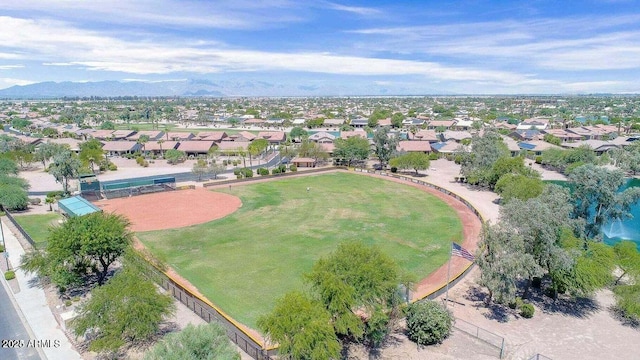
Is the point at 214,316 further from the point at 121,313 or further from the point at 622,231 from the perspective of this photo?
the point at 622,231

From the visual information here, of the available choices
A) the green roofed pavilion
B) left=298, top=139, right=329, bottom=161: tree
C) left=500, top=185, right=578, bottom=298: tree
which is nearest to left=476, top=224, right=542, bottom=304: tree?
left=500, top=185, right=578, bottom=298: tree

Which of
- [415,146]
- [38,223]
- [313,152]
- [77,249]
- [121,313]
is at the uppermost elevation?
[77,249]

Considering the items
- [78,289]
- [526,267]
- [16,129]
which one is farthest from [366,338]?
[16,129]

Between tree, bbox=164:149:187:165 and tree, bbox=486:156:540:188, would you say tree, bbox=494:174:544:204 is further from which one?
tree, bbox=164:149:187:165

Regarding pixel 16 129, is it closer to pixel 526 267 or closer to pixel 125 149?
pixel 125 149

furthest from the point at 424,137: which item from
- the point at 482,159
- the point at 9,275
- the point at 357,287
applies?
the point at 9,275

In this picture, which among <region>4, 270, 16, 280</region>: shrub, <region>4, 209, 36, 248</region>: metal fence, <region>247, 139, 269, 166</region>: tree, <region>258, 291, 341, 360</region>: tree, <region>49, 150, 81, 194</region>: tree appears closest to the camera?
<region>258, 291, 341, 360</region>: tree

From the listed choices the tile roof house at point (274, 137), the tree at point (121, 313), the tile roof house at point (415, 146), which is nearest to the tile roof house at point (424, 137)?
the tile roof house at point (415, 146)

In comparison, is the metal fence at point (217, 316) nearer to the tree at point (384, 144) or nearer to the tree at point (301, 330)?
the tree at point (301, 330)
